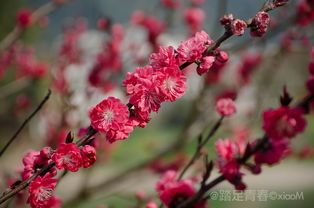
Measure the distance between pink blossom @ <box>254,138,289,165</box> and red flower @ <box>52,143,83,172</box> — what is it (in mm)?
517

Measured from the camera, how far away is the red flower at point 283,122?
0.89 metres

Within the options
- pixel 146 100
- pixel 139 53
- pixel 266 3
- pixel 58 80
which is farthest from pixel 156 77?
pixel 58 80

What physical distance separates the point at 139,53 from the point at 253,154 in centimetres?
260

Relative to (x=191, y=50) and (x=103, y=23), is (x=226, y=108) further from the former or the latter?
(x=103, y=23)

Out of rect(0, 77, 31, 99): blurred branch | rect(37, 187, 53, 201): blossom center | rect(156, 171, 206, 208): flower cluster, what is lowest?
rect(37, 187, 53, 201): blossom center

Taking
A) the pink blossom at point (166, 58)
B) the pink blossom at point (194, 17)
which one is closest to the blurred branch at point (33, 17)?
the pink blossom at point (194, 17)

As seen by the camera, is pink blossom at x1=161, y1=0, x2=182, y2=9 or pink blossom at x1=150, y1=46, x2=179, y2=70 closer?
pink blossom at x1=150, y1=46, x2=179, y2=70

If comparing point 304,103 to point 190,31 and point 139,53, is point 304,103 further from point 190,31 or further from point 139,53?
point 139,53

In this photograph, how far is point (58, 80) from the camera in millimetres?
3756

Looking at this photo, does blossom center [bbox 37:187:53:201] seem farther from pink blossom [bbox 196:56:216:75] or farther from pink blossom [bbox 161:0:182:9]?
pink blossom [bbox 161:0:182:9]

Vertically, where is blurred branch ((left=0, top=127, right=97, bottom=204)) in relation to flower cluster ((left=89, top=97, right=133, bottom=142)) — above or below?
below

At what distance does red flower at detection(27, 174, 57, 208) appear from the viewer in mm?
779

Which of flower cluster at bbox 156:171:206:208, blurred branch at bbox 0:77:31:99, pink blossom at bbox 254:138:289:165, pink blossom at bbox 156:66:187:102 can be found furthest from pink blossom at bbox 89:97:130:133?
blurred branch at bbox 0:77:31:99

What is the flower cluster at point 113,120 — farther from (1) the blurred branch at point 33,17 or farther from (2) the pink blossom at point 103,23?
(2) the pink blossom at point 103,23
